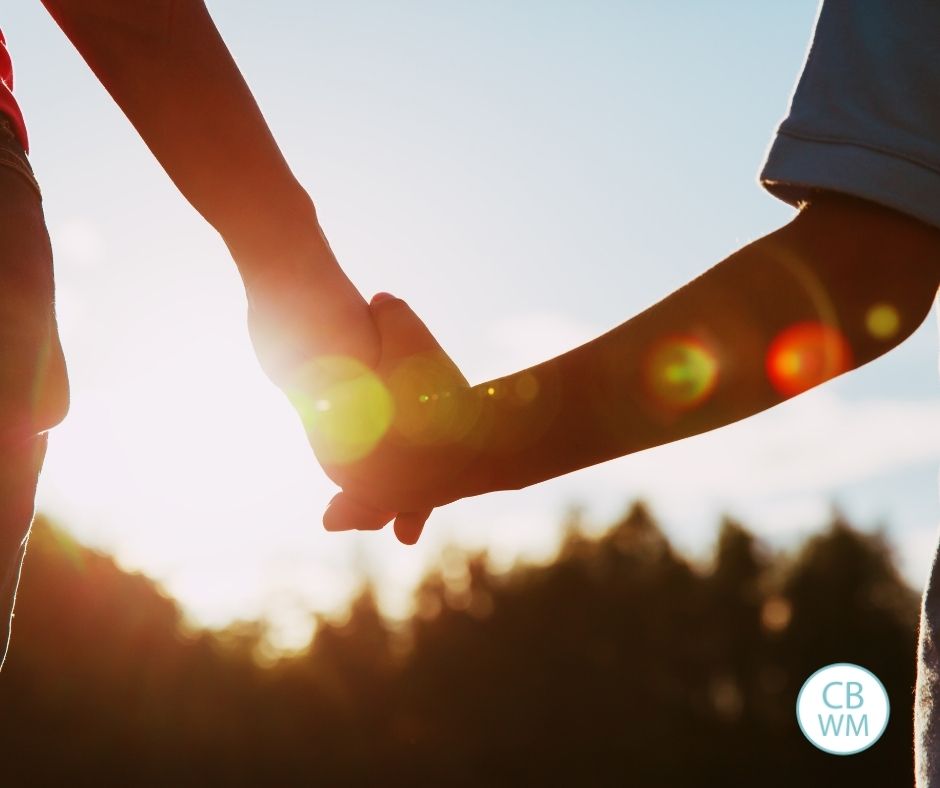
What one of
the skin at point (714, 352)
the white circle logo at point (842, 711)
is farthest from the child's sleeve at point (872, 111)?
the white circle logo at point (842, 711)

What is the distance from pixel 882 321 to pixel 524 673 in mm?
48914

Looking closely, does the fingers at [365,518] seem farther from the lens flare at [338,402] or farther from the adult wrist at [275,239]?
the adult wrist at [275,239]

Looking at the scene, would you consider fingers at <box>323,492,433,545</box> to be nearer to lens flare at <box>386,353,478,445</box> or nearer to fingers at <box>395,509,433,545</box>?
fingers at <box>395,509,433,545</box>

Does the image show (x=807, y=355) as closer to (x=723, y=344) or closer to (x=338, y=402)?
(x=723, y=344)

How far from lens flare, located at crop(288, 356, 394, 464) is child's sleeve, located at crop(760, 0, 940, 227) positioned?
43.0 inches

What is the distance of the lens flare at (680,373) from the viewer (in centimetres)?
149

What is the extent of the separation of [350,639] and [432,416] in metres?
50.3

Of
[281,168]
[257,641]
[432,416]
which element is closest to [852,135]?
[432,416]

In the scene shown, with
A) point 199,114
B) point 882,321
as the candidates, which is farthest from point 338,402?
point 882,321

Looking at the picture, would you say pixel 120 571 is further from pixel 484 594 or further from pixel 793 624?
pixel 793 624

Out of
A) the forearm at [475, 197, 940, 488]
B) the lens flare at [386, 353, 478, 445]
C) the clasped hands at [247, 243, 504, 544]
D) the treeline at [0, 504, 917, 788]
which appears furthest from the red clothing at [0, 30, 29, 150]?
the treeline at [0, 504, 917, 788]

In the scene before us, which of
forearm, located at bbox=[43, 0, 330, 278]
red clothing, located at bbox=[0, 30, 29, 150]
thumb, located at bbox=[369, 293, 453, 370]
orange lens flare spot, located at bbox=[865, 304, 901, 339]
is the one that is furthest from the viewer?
thumb, located at bbox=[369, 293, 453, 370]

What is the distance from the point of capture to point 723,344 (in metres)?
1.47

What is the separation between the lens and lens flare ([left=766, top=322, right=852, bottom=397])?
1403 millimetres
